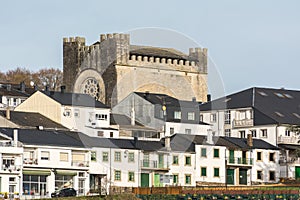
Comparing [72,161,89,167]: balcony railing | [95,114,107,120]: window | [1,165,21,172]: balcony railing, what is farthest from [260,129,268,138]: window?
[1,165,21,172]: balcony railing

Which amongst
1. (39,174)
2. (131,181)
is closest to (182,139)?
(131,181)

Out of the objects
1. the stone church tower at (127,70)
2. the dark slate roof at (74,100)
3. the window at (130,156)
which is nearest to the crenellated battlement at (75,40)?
the stone church tower at (127,70)

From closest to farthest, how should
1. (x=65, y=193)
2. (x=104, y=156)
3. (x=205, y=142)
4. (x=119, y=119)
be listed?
(x=65, y=193), (x=104, y=156), (x=205, y=142), (x=119, y=119)

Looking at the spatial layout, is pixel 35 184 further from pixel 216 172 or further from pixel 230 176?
pixel 230 176

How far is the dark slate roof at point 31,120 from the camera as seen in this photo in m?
109

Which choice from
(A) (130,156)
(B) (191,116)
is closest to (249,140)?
(B) (191,116)

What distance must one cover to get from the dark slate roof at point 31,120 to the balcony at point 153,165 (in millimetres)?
13164

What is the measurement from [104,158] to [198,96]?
51.1 m

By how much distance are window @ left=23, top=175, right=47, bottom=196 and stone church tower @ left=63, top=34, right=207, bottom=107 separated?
1766 inches

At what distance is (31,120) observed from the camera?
113 metres

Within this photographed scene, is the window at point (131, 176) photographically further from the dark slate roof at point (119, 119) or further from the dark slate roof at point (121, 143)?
the dark slate roof at point (119, 119)

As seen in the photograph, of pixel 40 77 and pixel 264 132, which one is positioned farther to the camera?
pixel 40 77

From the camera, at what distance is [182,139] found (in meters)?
110

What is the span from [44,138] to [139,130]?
68.2ft
